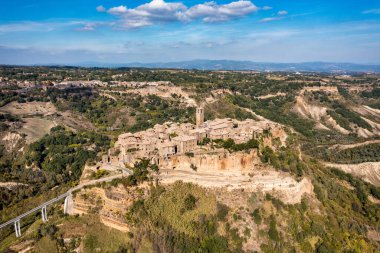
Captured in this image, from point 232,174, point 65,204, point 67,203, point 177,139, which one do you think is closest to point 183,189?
point 232,174

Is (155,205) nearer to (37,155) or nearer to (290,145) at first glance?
(290,145)

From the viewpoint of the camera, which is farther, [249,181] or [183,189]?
[249,181]

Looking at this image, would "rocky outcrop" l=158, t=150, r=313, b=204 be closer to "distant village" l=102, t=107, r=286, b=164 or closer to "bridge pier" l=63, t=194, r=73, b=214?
"distant village" l=102, t=107, r=286, b=164

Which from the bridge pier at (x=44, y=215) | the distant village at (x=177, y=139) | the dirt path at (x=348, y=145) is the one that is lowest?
the dirt path at (x=348, y=145)

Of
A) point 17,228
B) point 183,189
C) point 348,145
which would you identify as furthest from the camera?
point 348,145

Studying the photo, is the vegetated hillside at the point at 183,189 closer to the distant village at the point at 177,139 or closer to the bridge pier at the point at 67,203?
the bridge pier at the point at 67,203

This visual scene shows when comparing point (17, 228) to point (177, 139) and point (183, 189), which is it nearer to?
point (183, 189)

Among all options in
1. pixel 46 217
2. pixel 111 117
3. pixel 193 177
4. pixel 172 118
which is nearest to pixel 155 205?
pixel 193 177

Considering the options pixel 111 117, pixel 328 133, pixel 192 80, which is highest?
pixel 192 80

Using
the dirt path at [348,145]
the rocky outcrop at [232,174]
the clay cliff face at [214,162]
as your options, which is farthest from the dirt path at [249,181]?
the dirt path at [348,145]
